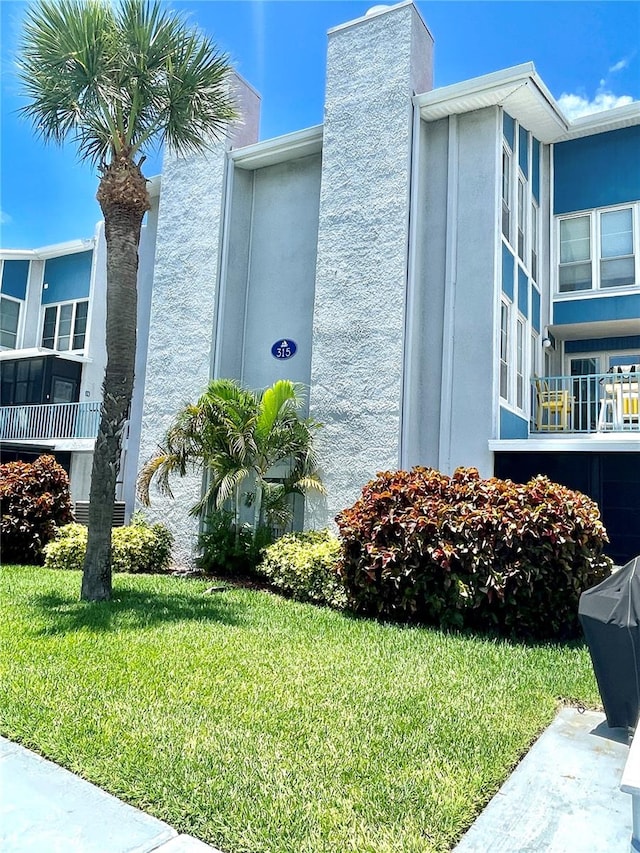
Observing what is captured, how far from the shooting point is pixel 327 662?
21.8 feet

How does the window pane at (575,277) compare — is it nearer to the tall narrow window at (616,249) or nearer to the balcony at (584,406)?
the tall narrow window at (616,249)

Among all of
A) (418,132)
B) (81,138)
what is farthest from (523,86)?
(81,138)

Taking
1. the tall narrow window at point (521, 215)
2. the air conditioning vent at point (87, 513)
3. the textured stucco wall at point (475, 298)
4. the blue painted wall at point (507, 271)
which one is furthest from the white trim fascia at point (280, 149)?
the air conditioning vent at point (87, 513)

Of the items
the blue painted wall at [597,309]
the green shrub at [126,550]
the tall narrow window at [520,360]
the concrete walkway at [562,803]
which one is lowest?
the concrete walkway at [562,803]

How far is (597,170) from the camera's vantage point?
1506cm

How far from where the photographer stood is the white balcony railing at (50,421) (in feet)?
59.1

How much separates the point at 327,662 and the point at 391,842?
3268mm

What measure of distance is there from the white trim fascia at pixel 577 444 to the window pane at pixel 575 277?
5232mm

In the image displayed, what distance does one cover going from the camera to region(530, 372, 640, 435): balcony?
41.0ft

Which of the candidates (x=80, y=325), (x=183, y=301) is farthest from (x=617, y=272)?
(x=80, y=325)

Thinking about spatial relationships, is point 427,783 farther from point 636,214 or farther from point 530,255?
point 636,214

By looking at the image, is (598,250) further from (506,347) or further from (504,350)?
(504,350)

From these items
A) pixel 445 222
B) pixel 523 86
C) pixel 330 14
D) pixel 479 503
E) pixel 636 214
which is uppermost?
pixel 330 14

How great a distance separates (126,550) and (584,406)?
10649mm
